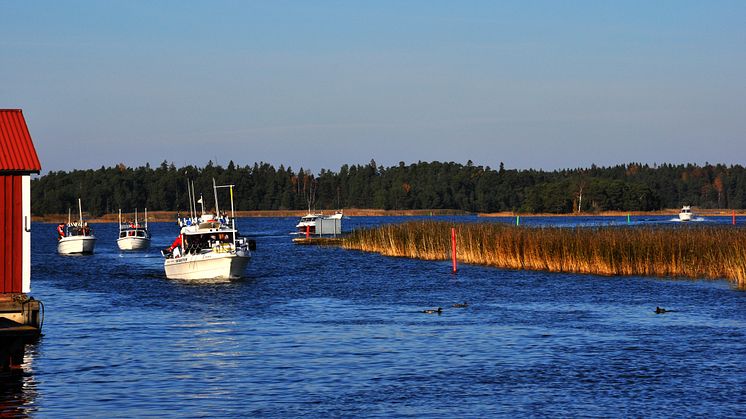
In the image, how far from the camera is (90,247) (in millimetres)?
90938

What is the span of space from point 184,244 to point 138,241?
1801 inches

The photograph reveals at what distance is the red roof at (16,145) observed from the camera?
26.5m

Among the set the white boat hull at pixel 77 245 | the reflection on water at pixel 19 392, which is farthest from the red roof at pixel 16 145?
the white boat hull at pixel 77 245

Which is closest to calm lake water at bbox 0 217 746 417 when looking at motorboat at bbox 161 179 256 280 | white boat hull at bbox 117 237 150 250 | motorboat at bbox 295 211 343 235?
motorboat at bbox 161 179 256 280

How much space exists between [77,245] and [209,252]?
42517 mm

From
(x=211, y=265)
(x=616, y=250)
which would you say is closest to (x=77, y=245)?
(x=211, y=265)

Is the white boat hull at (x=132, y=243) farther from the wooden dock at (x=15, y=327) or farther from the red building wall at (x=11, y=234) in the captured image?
the wooden dock at (x=15, y=327)

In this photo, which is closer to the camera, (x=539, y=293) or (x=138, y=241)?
(x=539, y=293)

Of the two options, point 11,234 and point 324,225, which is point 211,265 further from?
point 324,225

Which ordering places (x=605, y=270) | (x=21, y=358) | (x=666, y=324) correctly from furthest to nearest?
(x=605, y=270)
(x=666, y=324)
(x=21, y=358)

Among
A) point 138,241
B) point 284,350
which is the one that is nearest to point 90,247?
point 138,241

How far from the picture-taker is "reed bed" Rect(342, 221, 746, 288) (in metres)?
48.9

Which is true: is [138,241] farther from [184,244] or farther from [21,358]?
[21,358]

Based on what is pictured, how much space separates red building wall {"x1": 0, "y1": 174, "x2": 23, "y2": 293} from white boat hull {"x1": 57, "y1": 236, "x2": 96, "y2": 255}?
6461 cm
